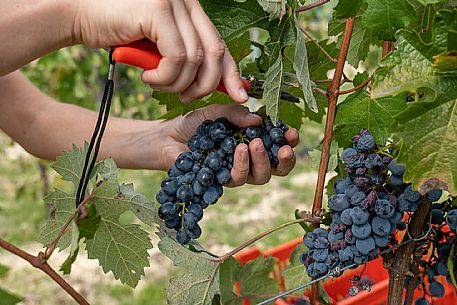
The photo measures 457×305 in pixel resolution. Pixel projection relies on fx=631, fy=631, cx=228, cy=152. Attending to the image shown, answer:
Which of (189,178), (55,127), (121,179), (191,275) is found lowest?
(191,275)

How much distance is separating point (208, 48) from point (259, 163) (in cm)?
19

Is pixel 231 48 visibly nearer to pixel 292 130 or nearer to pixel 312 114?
pixel 292 130

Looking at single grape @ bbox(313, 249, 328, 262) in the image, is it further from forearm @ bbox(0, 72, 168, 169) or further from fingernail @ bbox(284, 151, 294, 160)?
forearm @ bbox(0, 72, 168, 169)

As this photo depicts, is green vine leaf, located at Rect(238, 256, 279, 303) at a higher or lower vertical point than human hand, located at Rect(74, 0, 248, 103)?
lower

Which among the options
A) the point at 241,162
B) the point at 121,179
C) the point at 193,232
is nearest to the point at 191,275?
the point at 193,232

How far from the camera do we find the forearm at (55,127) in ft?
4.68

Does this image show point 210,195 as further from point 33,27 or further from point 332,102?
point 33,27

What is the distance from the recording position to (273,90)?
866 millimetres

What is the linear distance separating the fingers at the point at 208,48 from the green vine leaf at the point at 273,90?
2.8 inches

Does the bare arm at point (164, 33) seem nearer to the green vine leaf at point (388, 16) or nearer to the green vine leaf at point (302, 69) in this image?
the green vine leaf at point (302, 69)

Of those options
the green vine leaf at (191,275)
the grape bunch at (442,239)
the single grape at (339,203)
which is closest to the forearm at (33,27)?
the green vine leaf at (191,275)

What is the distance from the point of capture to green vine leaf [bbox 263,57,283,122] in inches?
33.7

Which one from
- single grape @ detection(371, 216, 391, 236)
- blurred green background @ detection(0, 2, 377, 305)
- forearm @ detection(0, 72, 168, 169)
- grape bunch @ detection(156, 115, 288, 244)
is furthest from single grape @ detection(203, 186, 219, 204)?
blurred green background @ detection(0, 2, 377, 305)

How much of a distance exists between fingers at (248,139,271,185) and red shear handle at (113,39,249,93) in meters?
0.18
